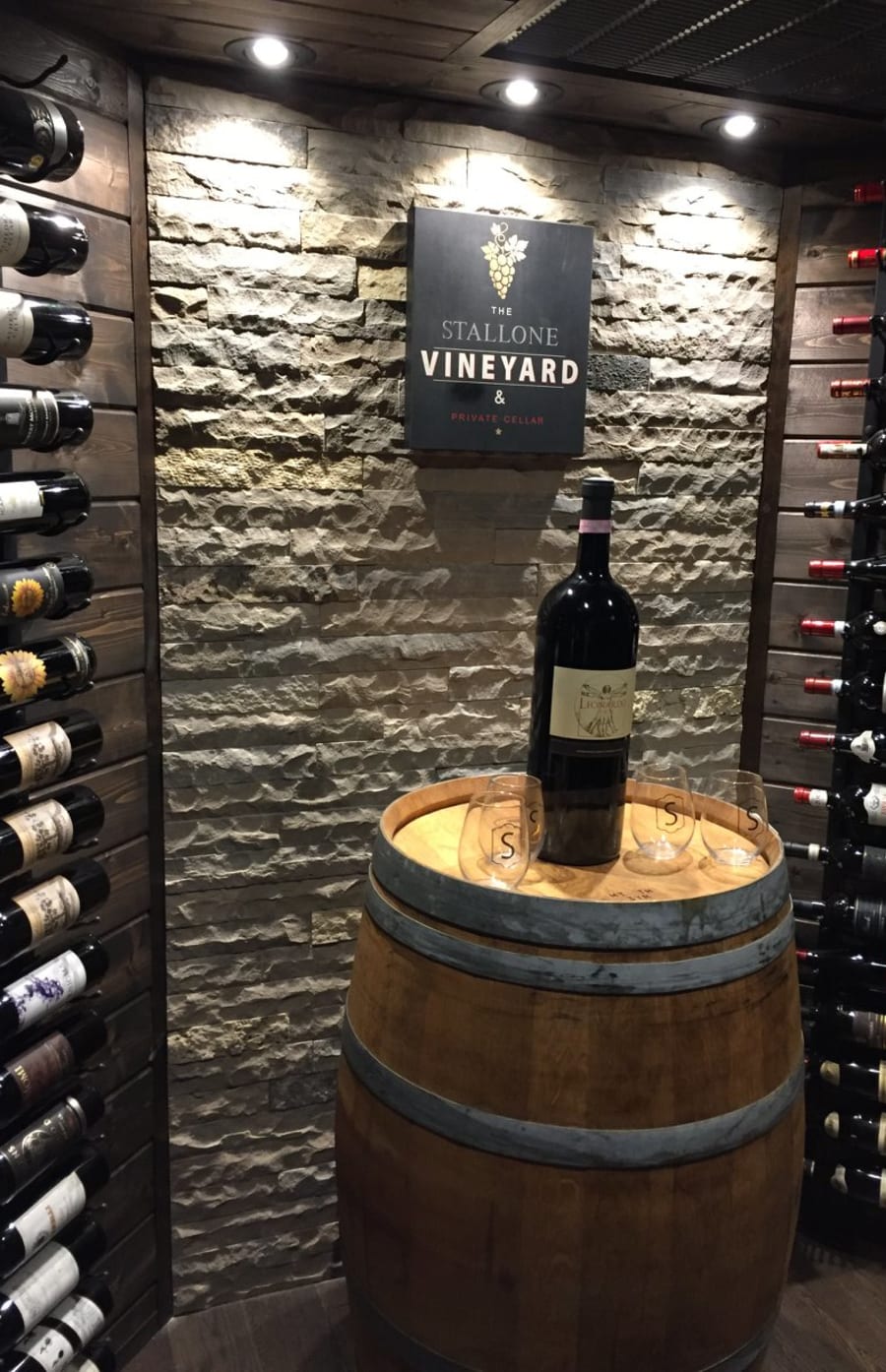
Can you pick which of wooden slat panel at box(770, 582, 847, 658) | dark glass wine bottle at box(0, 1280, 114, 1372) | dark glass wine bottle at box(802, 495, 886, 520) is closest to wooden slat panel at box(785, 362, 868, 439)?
dark glass wine bottle at box(802, 495, 886, 520)

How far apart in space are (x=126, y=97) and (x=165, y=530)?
75 centimetres

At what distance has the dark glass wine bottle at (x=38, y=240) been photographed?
1509 millimetres

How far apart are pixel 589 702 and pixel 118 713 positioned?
99 centimetres

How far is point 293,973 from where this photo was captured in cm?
232

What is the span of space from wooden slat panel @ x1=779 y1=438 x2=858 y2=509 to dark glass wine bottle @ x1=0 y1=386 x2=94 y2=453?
1586mm

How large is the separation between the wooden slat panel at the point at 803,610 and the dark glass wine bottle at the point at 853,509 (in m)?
0.27

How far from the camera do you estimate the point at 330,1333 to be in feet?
7.43

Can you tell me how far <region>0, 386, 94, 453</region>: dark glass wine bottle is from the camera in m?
1.56

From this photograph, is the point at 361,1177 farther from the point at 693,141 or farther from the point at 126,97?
the point at 693,141

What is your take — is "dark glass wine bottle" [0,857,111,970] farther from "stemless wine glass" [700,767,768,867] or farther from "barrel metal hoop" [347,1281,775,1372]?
"stemless wine glass" [700,767,768,867]

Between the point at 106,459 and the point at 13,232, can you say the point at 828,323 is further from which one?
the point at 13,232

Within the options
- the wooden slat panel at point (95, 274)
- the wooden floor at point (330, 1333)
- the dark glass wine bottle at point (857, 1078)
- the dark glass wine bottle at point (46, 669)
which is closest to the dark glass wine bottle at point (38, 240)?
the wooden slat panel at point (95, 274)

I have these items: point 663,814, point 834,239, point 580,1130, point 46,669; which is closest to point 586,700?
point 663,814

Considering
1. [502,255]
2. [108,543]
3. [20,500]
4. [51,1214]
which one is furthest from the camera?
[502,255]
